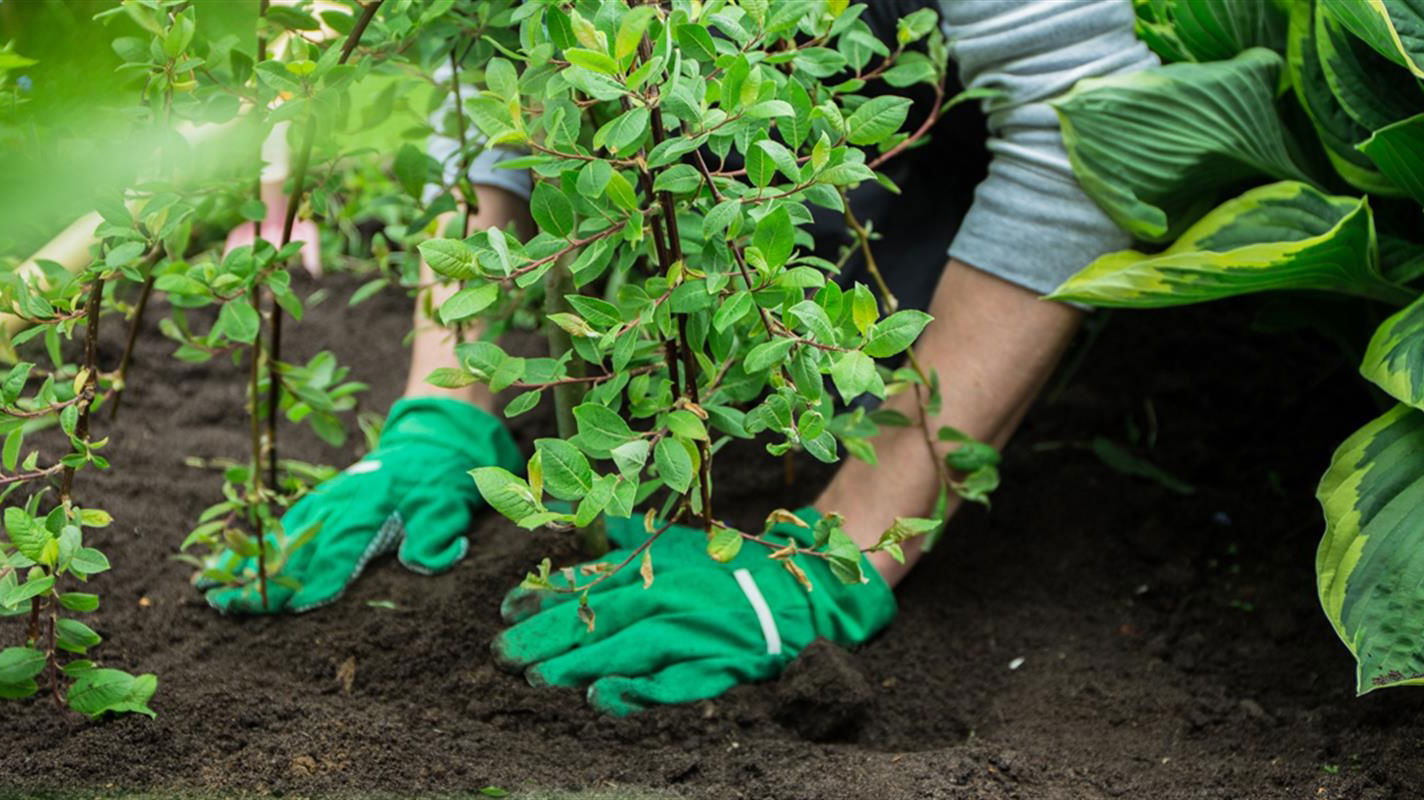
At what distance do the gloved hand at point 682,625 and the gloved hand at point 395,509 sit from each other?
0.20 meters

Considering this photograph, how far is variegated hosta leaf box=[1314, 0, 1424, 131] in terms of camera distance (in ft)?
4.00

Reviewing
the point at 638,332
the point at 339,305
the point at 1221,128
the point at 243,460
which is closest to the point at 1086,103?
the point at 1221,128

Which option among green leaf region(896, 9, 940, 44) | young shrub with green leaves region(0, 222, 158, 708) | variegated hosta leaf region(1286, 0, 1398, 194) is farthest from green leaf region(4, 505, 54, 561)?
variegated hosta leaf region(1286, 0, 1398, 194)

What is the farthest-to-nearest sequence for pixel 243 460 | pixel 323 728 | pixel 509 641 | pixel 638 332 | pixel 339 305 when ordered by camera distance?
pixel 339 305 < pixel 243 460 < pixel 509 641 < pixel 323 728 < pixel 638 332

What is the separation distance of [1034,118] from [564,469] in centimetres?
72

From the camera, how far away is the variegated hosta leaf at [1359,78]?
1221 mm

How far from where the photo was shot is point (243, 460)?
1768mm

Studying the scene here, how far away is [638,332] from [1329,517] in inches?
24.9

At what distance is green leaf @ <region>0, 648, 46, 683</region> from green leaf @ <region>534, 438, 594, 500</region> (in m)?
0.46

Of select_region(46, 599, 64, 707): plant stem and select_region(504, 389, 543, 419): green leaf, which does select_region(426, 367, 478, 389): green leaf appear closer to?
select_region(504, 389, 543, 419): green leaf

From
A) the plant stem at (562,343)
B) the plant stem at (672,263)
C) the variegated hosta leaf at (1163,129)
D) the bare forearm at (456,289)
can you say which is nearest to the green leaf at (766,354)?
the plant stem at (672,263)

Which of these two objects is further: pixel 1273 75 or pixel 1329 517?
pixel 1273 75

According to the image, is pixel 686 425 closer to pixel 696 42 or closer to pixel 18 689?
pixel 696 42

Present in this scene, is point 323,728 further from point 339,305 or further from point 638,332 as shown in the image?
point 339,305
